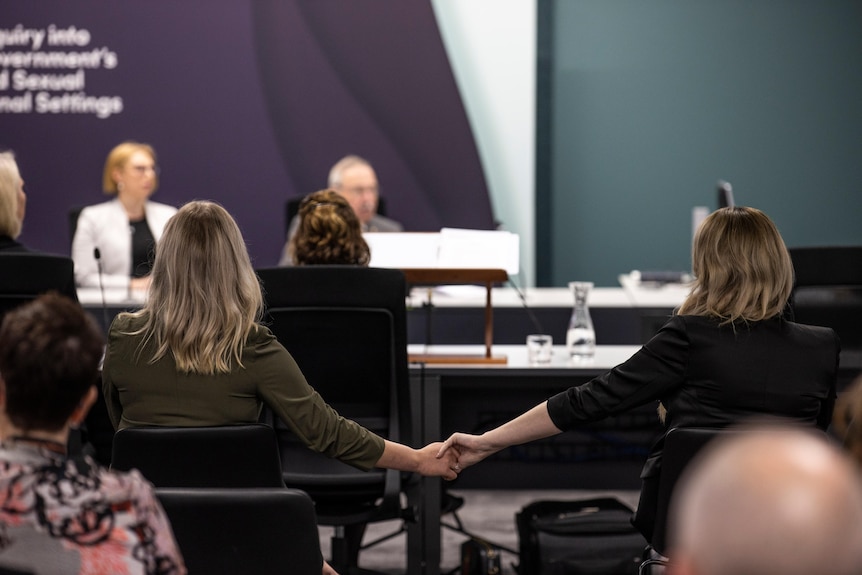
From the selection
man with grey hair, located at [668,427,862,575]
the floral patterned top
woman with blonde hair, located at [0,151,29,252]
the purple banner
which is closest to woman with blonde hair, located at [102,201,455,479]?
the floral patterned top

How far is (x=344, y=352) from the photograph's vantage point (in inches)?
117

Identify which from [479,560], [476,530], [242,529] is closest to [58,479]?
[242,529]

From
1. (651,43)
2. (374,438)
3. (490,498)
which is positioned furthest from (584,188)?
(374,438)

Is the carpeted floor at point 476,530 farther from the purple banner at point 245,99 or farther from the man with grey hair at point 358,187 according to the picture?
the purple banner at point 245,99

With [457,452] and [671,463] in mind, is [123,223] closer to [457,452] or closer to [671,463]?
[457,452]

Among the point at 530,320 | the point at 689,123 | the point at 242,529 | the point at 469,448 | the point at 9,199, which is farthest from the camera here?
the point at 689,123

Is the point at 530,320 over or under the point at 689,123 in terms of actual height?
under

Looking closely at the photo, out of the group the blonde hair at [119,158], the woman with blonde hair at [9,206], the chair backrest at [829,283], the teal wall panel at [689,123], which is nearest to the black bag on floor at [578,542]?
the chair backrest at [829,283]

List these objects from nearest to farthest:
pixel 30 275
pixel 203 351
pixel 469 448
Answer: pixel 203 351 < pixel 469 448 < pixel 30 275

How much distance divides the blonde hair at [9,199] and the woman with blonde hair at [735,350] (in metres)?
2.01

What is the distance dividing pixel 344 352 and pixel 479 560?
1.01m

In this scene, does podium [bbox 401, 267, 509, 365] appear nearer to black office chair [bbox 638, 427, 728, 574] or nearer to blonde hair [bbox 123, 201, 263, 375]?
blonde hair [bbox 123, 201, 263, 375]

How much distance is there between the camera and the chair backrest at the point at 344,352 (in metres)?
2.91

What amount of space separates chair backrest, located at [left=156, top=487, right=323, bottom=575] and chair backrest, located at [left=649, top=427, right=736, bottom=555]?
803 mm
